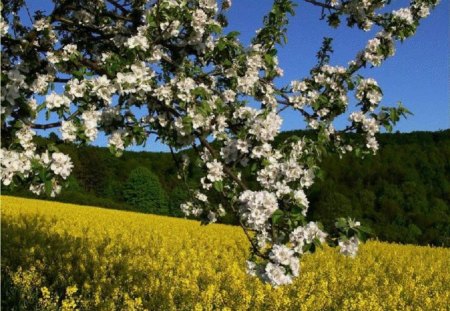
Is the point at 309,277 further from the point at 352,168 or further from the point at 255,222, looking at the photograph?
the point at 352,168

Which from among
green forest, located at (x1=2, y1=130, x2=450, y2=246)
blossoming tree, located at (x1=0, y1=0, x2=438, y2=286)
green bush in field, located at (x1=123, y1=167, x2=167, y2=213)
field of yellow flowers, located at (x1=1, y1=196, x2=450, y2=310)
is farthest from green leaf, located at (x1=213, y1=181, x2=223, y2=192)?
green bush in field, located at (x1=123, y1=167, x2=167, y2=213)

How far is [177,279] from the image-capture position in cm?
866

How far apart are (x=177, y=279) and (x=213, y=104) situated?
14.7 ft

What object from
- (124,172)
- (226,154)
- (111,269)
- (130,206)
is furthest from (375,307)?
(124,172)

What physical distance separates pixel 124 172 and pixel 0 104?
38.6 meters

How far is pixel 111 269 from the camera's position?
970cm

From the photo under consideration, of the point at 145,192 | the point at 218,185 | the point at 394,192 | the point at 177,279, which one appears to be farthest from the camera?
the point at 145,192

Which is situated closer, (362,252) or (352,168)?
(362,252)

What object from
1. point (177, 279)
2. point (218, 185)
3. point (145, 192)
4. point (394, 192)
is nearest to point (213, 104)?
point (218, 185)

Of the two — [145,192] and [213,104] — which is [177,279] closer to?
[213,104]

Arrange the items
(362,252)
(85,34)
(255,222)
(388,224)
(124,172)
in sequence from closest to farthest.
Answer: (255,222)
(85,34)
(362,252)
(388,224)
(124,172)

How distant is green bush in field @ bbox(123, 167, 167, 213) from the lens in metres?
36.7

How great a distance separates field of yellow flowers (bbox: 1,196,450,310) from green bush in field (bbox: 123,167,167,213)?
21737 mm

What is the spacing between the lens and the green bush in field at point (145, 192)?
36.7m
